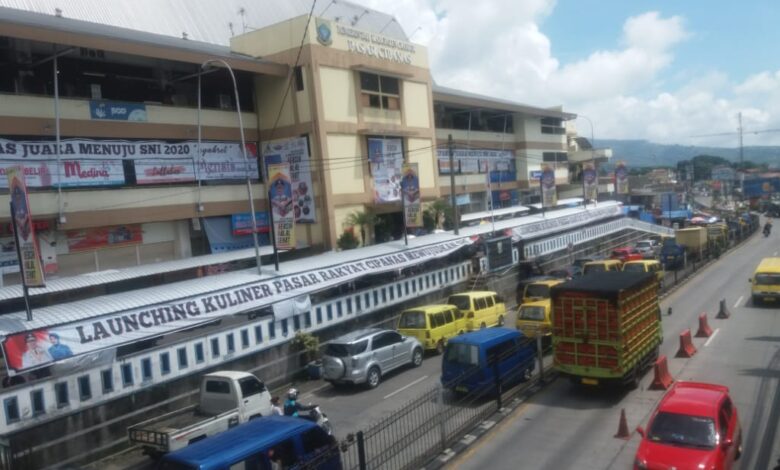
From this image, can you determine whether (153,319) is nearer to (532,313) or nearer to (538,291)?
(532,313)

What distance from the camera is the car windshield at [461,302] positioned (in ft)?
78.9

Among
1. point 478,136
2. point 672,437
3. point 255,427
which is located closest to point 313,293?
point 255,427

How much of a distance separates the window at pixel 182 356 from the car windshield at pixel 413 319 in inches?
316

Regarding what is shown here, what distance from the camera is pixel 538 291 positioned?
26.2 metres

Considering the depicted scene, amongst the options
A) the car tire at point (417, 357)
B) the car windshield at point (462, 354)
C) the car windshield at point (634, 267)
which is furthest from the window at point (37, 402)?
the car windshield at point (634, 267)

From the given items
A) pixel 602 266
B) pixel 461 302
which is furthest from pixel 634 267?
pixel 461 302

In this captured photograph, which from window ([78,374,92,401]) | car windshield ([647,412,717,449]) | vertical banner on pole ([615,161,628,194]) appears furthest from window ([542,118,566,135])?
window ([78,374,92,401])

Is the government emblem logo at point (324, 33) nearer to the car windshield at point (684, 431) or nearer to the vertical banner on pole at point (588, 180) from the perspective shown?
the car windshield at point (684, 431)

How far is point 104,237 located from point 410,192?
543 inches

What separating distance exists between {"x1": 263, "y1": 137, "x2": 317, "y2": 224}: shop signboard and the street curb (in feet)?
52.9

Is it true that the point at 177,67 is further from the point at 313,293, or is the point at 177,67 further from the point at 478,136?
the point at 478,136

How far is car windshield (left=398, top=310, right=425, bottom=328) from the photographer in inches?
854

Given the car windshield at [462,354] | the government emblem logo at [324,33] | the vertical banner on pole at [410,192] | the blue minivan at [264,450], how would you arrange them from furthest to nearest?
the government emblem logo at [324,33] → the vertical banner on pole at [410,192] → the car windshield at [462,354] → the blue minivan at [264,450]

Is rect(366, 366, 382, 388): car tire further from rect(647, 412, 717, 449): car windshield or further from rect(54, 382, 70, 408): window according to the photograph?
rect(647, 412, 717, 449): car windshield
